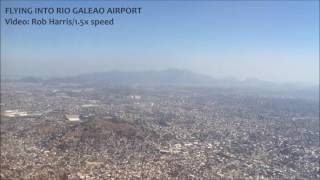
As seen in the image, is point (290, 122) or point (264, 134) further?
point (290, 122)

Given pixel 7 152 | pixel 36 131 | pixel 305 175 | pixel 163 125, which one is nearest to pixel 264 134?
pixel 163 125

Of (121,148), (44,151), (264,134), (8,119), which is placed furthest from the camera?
(264,134)

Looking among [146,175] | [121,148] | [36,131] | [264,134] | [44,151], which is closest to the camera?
[146,175]

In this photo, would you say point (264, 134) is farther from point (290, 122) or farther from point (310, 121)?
point (310, 121)

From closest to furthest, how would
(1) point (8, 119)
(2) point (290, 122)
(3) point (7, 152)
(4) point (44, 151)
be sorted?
(3) point (7, 152) → (4) point (44, 151) → (1) point (8, 119) → (2) point (290, 122)

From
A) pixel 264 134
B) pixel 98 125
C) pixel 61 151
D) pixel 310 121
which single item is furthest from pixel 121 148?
pixel 310 121

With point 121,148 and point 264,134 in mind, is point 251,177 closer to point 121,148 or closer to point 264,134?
point 121,148
